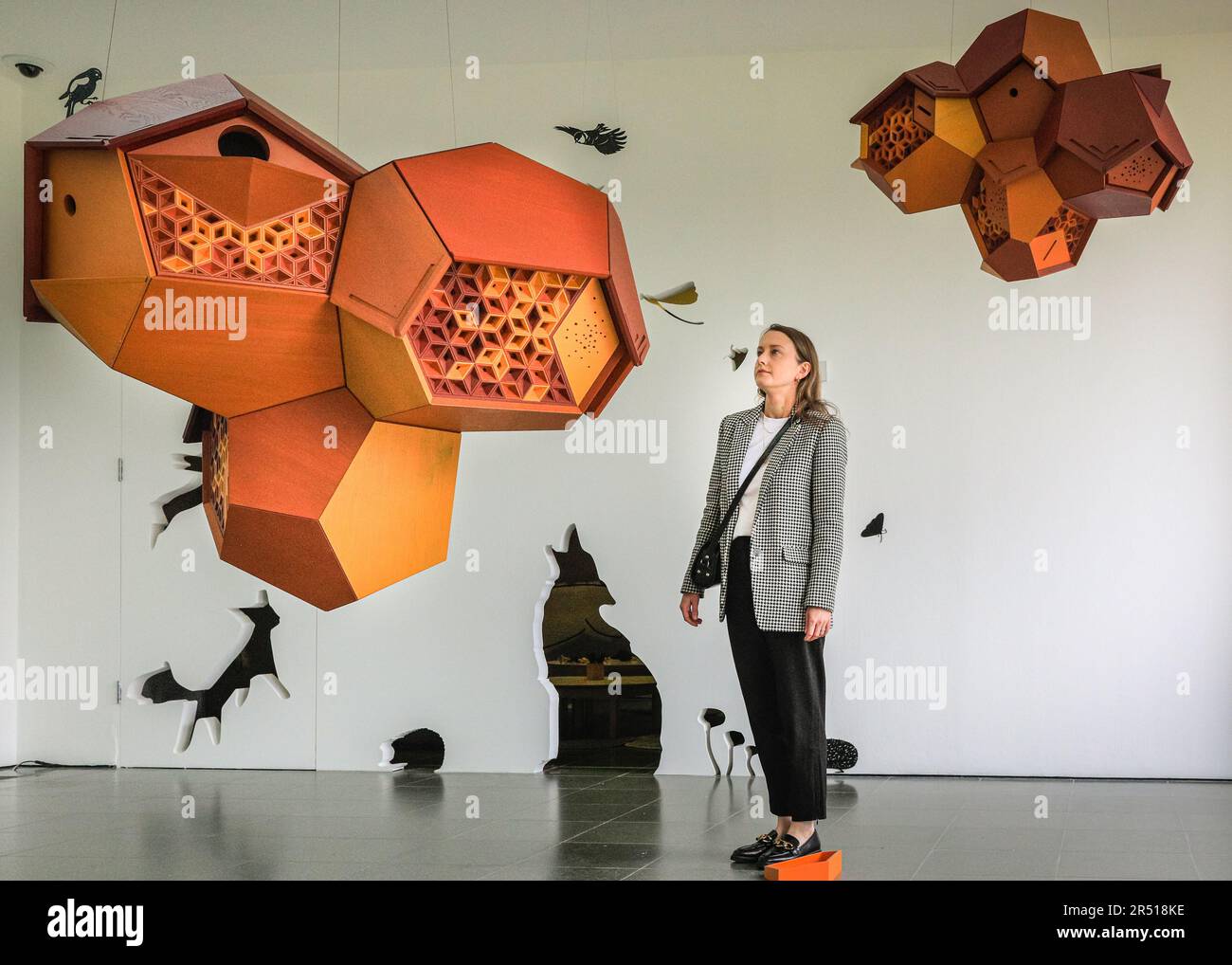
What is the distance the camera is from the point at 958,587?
5.57m

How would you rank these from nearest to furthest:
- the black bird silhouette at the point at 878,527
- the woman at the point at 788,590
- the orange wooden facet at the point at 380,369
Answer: the orange wooden facet at the point at 380,369
the woman at the point at 788,590
the black bird silhouette at the point at 878,527

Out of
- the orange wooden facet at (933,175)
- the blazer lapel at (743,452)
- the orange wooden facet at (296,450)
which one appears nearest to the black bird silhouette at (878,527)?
the blazer lapel at (743,452)

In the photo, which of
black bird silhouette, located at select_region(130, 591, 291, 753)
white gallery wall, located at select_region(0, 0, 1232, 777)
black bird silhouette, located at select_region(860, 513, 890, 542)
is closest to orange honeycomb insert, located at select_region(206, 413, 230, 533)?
white gallery wall, located at select_region(0, 0, 1232, 777)

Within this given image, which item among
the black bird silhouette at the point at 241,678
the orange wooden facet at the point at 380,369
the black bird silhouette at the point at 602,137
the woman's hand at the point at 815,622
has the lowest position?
the black bird silhouette at the point at 241,678

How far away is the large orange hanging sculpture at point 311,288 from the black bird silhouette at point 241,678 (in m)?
3.02

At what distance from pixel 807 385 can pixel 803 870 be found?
4.25ft

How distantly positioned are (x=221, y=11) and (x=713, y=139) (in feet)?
7.41

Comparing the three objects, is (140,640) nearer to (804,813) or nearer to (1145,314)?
(804,813)

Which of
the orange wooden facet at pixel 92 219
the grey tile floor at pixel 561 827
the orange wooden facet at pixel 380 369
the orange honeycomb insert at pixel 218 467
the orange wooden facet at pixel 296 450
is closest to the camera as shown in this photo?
the orange wooden facet at pixel 92 219

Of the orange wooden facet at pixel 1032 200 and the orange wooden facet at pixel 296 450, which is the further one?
the orange wooden facet at pixel 1032 200

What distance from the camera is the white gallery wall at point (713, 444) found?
5.48 meters

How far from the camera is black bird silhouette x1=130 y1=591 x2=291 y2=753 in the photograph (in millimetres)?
→ 5879

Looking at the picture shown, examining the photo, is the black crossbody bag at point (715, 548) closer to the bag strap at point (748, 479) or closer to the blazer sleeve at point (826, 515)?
the bag strap at point (748, 479)

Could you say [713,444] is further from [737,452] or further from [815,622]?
[815,622]
